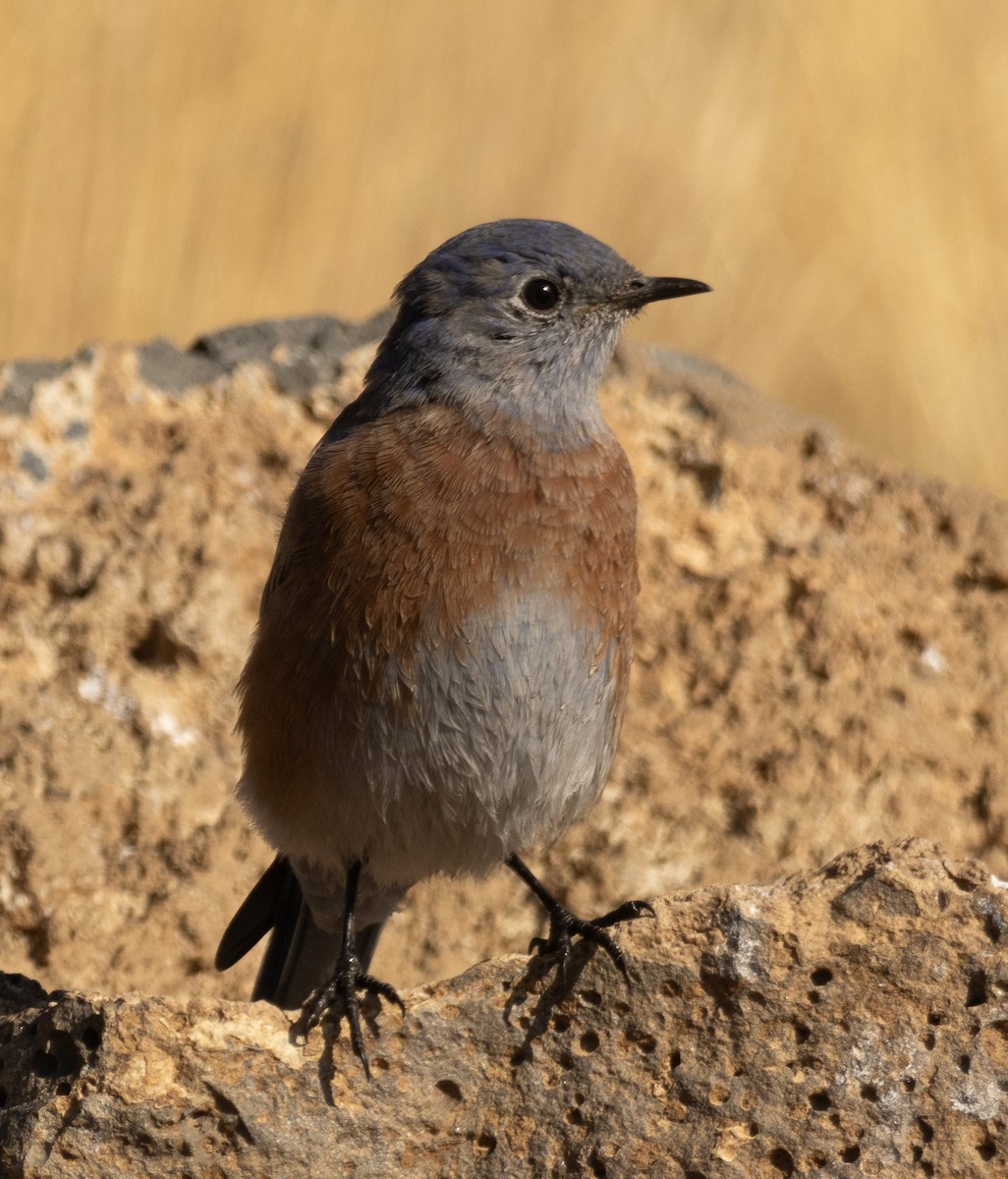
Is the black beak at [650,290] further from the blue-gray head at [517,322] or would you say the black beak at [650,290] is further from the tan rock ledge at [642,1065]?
the tan rock ledge at [642,1065]

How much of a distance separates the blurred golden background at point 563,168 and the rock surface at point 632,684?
321 cm

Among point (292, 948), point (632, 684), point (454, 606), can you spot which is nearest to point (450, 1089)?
point (454, 606)

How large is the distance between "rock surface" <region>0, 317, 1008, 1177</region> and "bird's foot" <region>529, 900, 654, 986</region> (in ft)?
3.94

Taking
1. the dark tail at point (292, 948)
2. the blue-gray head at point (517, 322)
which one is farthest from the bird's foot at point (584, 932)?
the blue-gray head at point (517, 322)

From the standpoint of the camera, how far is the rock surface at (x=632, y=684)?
215 inches

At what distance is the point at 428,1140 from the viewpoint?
368 cm

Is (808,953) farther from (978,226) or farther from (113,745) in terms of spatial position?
(978,226)

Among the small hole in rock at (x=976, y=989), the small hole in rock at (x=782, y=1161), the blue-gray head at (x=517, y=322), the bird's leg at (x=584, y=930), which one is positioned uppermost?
the blue-gray head at (x=517, y=322)

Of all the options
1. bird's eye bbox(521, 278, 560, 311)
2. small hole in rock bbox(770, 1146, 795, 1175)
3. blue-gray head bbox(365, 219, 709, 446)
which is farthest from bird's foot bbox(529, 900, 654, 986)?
bird's eye bbox(521, 278, 560, 311)

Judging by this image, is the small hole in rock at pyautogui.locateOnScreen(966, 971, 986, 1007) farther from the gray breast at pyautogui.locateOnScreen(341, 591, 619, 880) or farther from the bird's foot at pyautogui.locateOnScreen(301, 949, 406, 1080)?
the gray breast at pyautogui.locateOnScreen(341, 591, 619, 880)

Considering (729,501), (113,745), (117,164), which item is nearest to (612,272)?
(729,501)

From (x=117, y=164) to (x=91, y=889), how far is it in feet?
17.0

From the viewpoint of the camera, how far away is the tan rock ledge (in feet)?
11.4

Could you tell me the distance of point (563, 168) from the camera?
9.88 m
